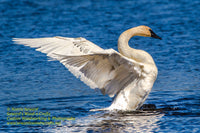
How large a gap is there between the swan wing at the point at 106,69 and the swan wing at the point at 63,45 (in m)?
0.63

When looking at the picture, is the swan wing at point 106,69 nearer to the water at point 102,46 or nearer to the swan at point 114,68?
the swan at point 114,68

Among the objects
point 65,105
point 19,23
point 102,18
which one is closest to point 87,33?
point 102,18

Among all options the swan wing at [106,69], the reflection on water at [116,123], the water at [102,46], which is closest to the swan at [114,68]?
the swan wing at [106,69]

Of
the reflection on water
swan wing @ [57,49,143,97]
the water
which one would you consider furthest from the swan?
the water

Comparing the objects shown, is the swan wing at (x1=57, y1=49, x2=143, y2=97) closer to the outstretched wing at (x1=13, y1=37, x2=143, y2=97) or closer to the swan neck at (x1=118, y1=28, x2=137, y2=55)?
the outstretched wing at (x1=13, y1=37, x2=143, y2=97)

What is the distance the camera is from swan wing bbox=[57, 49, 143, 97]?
312 inches

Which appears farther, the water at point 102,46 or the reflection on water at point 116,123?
the water at point 102,46

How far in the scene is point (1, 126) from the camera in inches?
314

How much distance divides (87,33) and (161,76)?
4.89m

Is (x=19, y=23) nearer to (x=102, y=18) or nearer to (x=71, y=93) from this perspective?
(x=102, y=18)

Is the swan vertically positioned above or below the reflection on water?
above

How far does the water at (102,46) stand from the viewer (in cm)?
828

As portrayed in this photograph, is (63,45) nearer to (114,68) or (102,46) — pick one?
(114,68)

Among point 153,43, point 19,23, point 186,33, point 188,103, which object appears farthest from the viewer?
point 19,23
